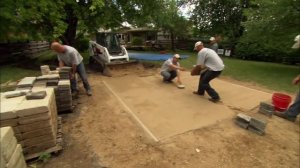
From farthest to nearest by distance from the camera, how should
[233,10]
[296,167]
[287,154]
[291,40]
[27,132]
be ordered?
[233,10] < [291,40] < [287,154] < [296,167] < [27,132]

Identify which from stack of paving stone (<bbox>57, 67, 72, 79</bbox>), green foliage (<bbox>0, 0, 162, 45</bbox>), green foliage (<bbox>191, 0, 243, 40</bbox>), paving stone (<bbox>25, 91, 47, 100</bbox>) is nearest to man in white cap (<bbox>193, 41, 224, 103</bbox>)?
stack of paving stone (<bbox>57, 67, 72, 79</bbox>)

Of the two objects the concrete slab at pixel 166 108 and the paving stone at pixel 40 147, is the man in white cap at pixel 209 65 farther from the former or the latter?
the paving stone at pixel 40 147

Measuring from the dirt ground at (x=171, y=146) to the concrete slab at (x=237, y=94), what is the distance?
0.85m

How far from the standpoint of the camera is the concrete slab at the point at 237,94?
5.32 metres

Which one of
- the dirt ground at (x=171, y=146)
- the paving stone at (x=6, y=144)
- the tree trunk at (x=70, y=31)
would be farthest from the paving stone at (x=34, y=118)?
the tree trunk at (x=70, y=31)

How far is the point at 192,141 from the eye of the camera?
354 cm

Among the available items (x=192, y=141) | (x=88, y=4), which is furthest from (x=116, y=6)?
(x=192, y=141)

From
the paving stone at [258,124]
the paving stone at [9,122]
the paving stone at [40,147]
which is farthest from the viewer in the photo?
the paving stone at [258,124]

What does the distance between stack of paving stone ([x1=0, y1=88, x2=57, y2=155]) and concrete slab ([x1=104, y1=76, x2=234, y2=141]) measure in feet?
5.78

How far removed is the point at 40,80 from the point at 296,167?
5.13m

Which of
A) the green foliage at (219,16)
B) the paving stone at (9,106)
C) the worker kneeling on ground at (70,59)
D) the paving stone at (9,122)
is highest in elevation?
the green foliage at (219,16)

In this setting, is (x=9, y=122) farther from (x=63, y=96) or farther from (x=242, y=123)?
(x=242, y=123)

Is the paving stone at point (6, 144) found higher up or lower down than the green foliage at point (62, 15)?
lower down

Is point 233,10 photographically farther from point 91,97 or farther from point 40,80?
point 40,80
